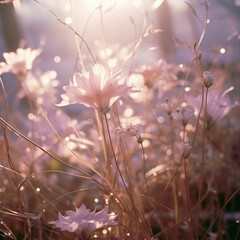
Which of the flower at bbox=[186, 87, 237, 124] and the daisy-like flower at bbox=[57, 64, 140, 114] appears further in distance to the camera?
the flower at bbox=[186, 87, 237, 124]

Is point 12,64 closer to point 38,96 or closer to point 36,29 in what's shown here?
point 38,96

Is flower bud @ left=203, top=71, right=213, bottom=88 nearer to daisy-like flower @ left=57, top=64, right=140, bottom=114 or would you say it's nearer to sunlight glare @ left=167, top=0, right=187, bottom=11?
daisy-like flower @ left=57, top=64, right=140, bottom=114

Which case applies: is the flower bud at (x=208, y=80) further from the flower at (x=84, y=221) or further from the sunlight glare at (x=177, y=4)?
the sunlight glare at (x=177, y=4)

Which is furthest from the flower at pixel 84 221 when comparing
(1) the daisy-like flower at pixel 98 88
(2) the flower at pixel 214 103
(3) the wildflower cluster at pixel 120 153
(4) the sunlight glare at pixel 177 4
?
(4) the sunlight glare at pixel 177 4

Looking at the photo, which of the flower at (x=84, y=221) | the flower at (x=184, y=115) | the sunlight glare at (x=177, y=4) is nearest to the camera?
the flower at (x=84, y=221)

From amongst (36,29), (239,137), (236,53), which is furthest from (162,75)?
(36,29)

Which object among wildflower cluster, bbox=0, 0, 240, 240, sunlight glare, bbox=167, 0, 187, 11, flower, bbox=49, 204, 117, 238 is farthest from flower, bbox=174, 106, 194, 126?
sunlight glare, bbox=167, 0, 187, 11
